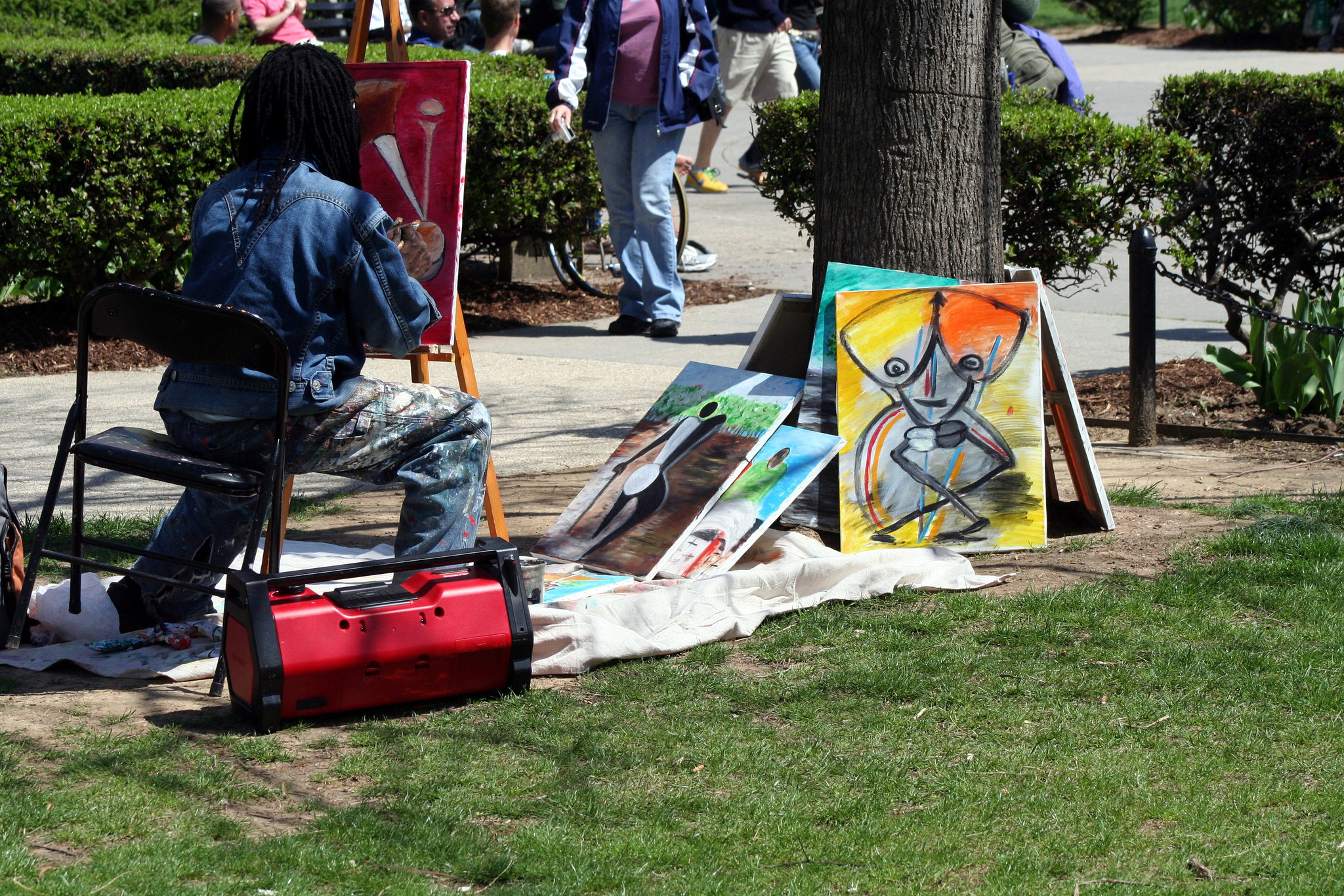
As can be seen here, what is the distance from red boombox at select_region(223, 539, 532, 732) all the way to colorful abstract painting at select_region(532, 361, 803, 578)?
100cm

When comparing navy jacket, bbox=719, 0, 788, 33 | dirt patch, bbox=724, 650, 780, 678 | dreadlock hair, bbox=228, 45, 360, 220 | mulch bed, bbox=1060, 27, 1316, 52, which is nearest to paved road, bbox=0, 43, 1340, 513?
navy jacket, bbox=719, 0, 788, 33

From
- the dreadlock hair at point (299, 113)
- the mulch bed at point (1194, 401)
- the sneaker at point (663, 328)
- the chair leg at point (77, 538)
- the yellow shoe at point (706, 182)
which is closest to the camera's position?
the dreadlock hair at point (299, 113)

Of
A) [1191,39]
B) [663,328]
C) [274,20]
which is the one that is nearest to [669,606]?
[663,328]

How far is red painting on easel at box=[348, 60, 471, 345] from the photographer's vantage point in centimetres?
470

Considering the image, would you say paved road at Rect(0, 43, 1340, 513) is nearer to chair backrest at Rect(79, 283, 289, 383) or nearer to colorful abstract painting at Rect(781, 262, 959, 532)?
colorful abstract painting at Rect(781, 262, 959, 532)

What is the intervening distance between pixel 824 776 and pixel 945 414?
209cm

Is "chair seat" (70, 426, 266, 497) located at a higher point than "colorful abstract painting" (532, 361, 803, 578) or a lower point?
higher

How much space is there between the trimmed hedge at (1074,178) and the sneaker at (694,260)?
3.93 metres

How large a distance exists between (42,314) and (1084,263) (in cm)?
626

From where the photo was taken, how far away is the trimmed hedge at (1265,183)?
764 centimetres

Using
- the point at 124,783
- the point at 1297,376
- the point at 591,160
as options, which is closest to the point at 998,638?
the point at 124,783

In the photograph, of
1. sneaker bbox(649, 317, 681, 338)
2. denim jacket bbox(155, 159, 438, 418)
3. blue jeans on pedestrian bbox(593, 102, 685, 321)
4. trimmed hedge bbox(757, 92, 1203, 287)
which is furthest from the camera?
sneaker bbox(649, 317, 681, 338)

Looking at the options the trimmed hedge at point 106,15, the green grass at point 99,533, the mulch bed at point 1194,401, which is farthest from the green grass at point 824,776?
the trimmed hedge at point 106,15

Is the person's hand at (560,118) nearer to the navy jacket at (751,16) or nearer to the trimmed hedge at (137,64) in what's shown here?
the trimmed hedge at (137,64)
